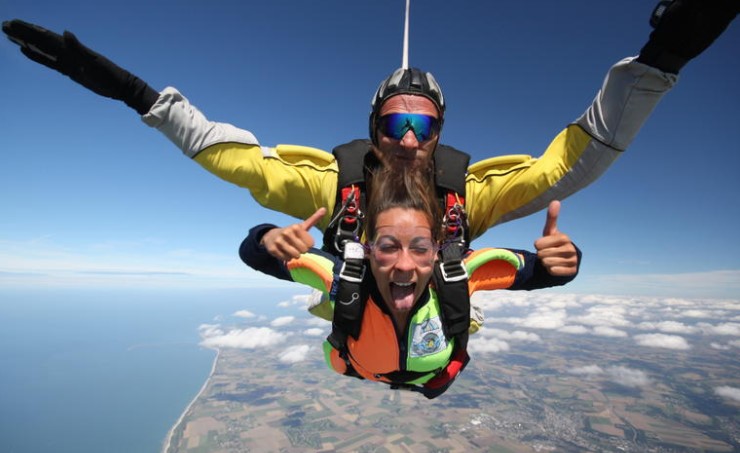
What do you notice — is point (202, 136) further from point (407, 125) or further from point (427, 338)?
point (427, 338)

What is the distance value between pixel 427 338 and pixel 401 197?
0.92 meters

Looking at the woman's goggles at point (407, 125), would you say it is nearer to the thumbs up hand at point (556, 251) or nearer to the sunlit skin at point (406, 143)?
the sunlit skin at point (406, 143)

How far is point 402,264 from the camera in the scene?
1.91 metres

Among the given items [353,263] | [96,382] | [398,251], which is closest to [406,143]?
[398,251]

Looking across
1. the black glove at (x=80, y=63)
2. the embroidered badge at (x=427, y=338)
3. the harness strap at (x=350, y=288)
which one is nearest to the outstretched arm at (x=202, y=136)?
the black glove at (x=80, y=63)

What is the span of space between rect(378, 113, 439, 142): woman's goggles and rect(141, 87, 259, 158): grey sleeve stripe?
0.90 m

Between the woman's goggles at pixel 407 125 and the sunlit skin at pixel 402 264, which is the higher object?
the woman's goggles at pixel 407 125

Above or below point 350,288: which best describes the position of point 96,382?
below

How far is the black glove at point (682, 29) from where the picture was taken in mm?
1097

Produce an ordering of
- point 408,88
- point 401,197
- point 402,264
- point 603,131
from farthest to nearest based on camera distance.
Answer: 1. point 408,88
2. point 401,197
3. point 402,264
4. point 603,131

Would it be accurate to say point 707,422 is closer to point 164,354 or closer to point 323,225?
point 323,225

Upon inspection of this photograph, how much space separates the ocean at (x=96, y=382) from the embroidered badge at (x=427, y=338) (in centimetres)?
6190

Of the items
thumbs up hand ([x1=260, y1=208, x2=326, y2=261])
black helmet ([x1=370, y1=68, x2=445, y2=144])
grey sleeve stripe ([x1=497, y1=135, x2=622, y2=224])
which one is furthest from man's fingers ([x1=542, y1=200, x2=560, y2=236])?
thumbs up hand ([x1=260, y1=208, x2=326, y2=261])

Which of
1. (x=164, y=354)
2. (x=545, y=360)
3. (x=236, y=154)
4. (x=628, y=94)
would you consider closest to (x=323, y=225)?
(x=236, y=154)
